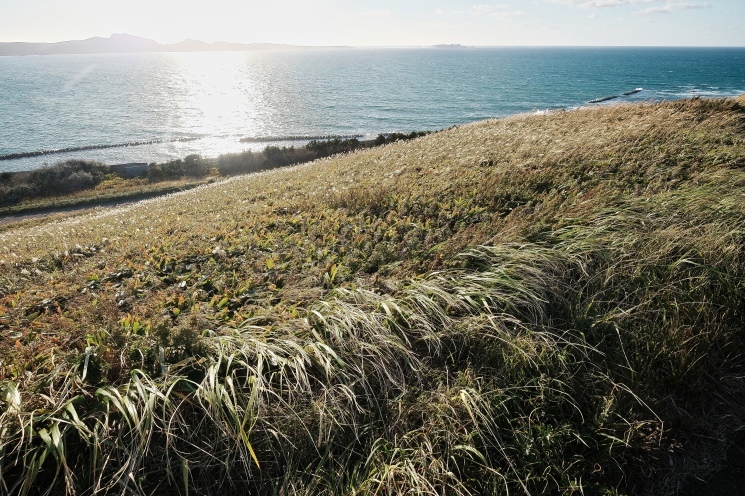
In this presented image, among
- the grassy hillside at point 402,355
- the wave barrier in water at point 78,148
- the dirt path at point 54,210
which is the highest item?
the grassy hillside at point 402,355

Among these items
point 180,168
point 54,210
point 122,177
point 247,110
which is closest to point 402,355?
point 54,210

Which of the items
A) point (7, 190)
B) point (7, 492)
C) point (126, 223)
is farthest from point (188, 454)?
point (7, 190)

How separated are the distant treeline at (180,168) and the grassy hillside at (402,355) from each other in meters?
35.4

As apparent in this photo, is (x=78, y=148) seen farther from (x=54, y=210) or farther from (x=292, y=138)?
(x=54, y=210)

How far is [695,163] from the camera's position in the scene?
7.79 meters

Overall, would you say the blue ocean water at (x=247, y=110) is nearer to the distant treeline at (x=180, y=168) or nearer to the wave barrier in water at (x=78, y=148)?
the wave barrier in water at (x=78, y=148)

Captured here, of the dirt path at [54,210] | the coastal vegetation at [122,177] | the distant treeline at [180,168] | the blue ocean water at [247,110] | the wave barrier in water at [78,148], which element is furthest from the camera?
the blue ocean water at [247,110]

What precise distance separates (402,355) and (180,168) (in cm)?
4776

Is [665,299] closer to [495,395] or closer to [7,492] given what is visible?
[495,395]

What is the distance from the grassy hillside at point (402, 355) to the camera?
3014 millimetres

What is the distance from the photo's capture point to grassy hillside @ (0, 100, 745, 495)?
9.89ft

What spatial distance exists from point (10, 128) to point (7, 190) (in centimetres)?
5232

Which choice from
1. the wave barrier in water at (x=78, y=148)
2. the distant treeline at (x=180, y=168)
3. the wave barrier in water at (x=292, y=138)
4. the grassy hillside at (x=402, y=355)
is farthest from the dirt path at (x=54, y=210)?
the wave barrier in water at (x=292, y=138)

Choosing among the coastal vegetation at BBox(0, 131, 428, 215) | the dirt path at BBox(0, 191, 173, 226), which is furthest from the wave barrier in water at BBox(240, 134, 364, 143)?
the dirt path at BBox(0, 191, 173, 226)
